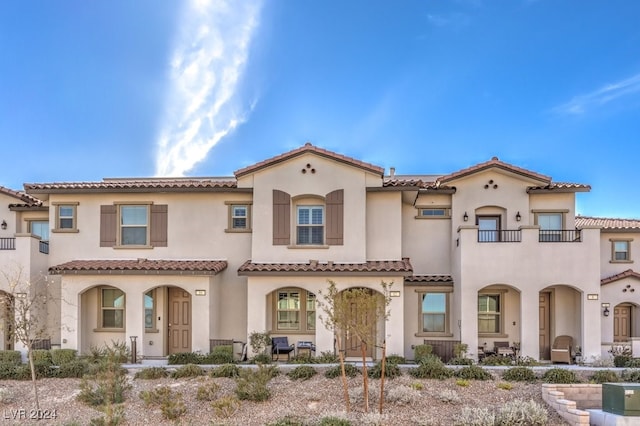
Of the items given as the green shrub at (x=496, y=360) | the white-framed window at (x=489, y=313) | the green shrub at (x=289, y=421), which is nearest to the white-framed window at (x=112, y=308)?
the green shrub at (x=289, y=421)

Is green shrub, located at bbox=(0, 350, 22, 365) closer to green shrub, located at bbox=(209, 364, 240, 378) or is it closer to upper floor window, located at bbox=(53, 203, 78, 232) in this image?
upper floor window, located at bbox=(53, 203, 78, 232)

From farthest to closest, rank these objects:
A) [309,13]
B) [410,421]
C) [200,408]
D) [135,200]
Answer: [309,13], [135,200], [200,408], [410,421]

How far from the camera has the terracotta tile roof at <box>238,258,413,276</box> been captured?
15.3 meters

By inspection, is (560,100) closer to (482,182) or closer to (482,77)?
(482,77)

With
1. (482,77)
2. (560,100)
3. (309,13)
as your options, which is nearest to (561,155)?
(560,100)

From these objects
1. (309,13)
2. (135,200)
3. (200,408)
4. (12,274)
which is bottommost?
(200,408)

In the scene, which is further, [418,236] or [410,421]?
Result: [418,236]

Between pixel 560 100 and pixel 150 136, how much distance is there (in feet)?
62.6

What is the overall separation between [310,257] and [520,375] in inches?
304

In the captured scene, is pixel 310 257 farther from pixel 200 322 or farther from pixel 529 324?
pixel 529 324

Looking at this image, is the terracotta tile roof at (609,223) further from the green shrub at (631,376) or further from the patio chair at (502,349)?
the green shrub at (631,376)

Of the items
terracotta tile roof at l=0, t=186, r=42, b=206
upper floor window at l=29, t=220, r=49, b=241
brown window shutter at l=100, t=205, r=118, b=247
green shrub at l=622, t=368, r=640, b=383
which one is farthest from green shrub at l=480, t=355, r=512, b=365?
terracotta tile roof at l=0, t=186, r=42, b=206

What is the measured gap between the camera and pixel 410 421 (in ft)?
34.1

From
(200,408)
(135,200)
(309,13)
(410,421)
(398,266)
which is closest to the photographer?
(410,421)
